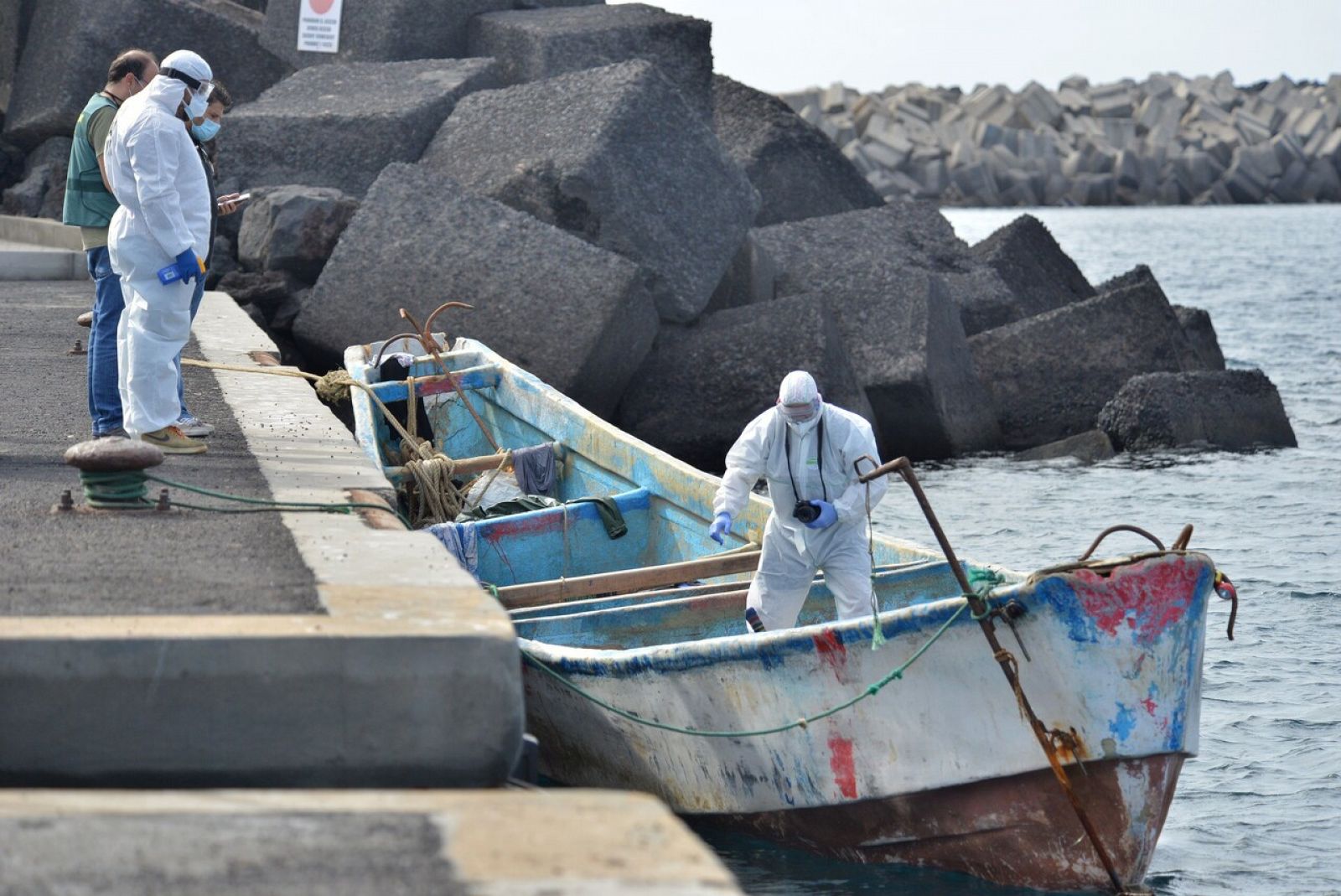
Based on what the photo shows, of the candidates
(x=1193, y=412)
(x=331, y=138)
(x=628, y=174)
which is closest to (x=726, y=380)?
(x=628, y=174)

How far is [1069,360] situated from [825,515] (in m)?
10.8

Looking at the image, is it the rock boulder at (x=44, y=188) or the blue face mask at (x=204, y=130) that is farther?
the rock boulder at (x=44, y=188)

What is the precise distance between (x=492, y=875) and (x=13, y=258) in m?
15.0

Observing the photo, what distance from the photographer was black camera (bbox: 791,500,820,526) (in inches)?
302

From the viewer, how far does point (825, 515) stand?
771 centimetres

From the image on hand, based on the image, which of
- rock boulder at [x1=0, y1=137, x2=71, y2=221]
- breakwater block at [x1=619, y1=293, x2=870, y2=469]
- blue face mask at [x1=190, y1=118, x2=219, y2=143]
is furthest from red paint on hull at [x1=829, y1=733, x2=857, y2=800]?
rock boulder at [x1=0, y1=137, x2=71, y2=221]

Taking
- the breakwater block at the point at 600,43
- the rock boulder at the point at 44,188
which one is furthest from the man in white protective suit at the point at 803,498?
the rock boulder at the point at 44,188

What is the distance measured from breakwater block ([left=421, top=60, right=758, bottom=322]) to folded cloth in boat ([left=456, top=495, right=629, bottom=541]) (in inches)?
208

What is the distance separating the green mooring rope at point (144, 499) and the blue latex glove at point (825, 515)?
189 centimetres

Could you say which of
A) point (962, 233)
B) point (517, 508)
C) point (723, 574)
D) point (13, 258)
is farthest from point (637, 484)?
point (962, 233)

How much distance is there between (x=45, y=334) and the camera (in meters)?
12.9

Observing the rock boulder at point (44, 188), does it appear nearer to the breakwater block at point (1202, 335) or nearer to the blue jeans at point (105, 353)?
the blue jeans at point (105, 353)

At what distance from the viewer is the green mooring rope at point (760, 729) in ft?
21.5

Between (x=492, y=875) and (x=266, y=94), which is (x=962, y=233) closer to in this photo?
(x=266, y=94)
